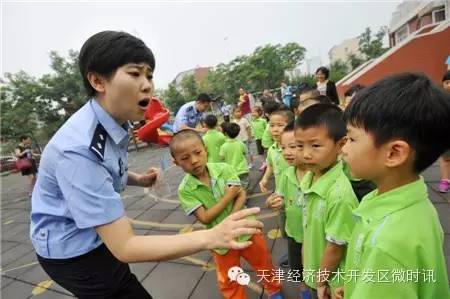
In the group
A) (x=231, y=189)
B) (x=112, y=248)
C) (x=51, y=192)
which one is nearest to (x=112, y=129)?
(x=51, y=192)

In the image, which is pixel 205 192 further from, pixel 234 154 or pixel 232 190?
pixel 234 154

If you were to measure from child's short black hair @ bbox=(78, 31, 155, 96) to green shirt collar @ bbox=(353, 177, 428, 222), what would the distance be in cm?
121

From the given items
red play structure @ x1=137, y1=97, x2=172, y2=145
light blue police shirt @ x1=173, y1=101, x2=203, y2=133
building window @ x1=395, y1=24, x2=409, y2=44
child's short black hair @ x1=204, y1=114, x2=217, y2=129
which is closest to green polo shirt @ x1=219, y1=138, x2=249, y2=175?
child's short black hair @ x1=204, y1=114, x2=217, y2=129

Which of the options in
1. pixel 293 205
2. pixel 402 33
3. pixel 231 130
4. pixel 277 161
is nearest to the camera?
pixel 293 205

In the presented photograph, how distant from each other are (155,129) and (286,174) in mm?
2147

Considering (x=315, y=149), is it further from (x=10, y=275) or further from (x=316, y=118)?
(x=10, y=275)

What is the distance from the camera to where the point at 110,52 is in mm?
1383

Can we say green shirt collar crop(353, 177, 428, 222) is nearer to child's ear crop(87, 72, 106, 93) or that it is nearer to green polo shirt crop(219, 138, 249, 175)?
child's ear crop(87, 72, 106, 93)

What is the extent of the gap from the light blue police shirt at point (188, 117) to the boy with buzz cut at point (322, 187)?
417 centimetres

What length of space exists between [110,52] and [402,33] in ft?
Answer: 106

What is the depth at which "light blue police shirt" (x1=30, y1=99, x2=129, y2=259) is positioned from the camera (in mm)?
1311

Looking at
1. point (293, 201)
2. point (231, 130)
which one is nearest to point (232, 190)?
point (293, 201)

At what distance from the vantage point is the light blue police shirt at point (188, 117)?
19.0ft

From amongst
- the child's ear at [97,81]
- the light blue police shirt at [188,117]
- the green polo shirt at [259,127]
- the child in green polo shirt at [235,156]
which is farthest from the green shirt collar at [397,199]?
the green polo shirt at [259,127]
